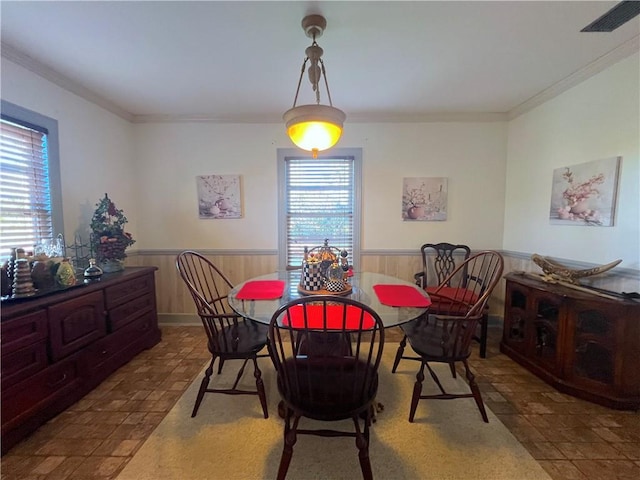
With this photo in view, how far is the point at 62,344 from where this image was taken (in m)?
1.83

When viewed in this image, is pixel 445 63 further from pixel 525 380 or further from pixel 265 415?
pixel 265 415

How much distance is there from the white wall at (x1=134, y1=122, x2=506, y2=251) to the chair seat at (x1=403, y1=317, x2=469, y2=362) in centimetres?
141

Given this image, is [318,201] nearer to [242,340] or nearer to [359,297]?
[359,297]

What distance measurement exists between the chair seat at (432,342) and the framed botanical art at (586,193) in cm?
153

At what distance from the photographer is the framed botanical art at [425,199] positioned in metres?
3.21

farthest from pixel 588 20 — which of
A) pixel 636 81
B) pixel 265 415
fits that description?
pixel 265 415

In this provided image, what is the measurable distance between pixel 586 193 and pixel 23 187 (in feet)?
14.4

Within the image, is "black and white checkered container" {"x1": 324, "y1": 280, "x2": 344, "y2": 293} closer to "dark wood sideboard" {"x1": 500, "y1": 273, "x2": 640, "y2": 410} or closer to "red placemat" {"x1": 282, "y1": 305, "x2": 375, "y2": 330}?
"red placemat" {"x1": 282, "y1": 305, "x2": 375, "y2": 330}

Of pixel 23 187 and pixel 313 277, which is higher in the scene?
pixel 23 187

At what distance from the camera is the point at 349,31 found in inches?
69.1

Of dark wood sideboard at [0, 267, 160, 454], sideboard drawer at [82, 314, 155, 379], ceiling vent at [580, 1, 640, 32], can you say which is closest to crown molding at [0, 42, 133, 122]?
dark wood sideboard at [0, 267, 160, 454]

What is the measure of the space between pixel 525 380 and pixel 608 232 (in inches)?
51.5

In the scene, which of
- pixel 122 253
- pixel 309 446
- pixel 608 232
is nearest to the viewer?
pixel 309 446

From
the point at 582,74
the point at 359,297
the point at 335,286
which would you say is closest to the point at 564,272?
the point at 582,74
